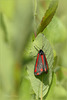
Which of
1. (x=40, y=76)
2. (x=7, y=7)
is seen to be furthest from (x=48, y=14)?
(x=7, y=7)

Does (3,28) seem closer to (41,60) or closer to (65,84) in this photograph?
(41,60)

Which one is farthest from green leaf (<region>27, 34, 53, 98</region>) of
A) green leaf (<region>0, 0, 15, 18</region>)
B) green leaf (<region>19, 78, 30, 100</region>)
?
green leaf (<region>0, 0, 15, 18</region>)

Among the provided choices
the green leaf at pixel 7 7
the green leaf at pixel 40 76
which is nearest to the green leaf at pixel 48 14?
the green leaf at pixel 40 76

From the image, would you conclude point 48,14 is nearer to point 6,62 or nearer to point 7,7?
point 6,62

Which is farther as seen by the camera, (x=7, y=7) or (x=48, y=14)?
(x=7, y=7)

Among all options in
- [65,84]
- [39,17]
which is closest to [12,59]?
[39,17]

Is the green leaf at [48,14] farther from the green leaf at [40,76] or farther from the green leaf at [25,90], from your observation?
the green leaf at [25,90]

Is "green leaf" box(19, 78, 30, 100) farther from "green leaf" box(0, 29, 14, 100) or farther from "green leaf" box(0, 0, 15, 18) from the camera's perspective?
"green leaf" box(0, 0, 15, 18)

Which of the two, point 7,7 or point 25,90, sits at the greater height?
point 7,7
